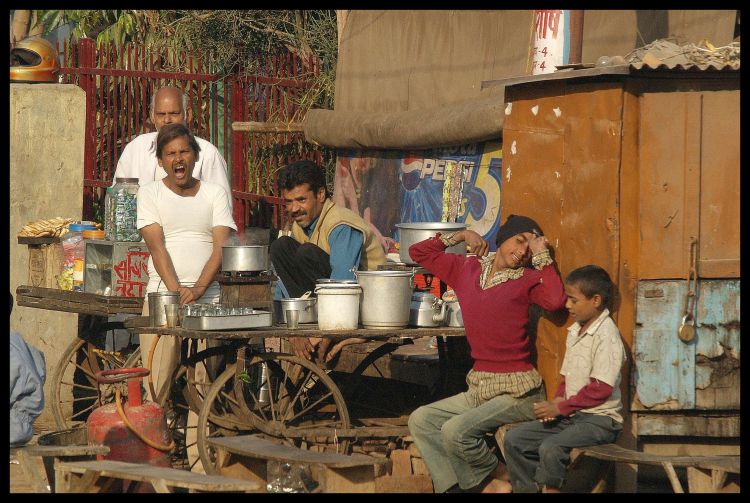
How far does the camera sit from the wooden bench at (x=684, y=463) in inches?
213

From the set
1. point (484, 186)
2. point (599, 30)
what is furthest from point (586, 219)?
point (484, 186)

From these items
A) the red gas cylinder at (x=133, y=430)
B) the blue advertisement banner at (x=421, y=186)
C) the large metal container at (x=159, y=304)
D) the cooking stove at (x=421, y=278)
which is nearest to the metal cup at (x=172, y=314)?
the large metal container at (x=159, y=304)

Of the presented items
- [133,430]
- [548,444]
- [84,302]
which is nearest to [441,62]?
[84,302]

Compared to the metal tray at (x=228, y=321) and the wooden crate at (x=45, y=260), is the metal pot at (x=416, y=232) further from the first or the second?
the wooden crate at (x=45, y=260)

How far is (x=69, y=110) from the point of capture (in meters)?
9.48

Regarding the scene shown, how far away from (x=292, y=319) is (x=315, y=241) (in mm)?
679

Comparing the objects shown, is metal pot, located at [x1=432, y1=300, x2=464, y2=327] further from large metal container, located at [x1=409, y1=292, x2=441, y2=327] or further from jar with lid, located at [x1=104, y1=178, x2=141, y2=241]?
jar with lid, located at [x1=104, y1=178, x2=141, y2=241]

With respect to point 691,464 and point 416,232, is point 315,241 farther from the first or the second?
point 691,464

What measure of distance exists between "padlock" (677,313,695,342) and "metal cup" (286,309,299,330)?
2.08 metres

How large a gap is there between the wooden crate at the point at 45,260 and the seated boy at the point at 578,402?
14.0ft

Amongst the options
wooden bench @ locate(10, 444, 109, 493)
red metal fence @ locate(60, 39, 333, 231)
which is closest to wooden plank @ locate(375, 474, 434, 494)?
wooden bench @ locate(10, 444, 109, 493)

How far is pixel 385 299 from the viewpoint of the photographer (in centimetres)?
667

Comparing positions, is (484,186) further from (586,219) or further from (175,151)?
(586,219)

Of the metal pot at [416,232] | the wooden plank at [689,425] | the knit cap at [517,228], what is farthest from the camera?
the metal pot at [416,232]
